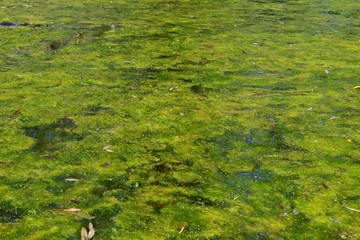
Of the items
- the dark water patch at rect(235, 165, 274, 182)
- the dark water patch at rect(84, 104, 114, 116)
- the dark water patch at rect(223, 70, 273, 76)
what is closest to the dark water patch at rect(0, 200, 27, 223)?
the dark water patch at rect(235, 165, 274, 182)

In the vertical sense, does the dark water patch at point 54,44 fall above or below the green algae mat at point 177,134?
above

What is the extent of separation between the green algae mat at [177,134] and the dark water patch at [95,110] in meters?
0.02

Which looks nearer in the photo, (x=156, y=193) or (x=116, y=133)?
(x=156, y=193)

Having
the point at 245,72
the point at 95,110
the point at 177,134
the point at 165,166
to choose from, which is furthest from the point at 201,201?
the point at 245,72

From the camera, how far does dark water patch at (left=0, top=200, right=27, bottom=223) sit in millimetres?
2679

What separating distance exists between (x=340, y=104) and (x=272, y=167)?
165 centimetres

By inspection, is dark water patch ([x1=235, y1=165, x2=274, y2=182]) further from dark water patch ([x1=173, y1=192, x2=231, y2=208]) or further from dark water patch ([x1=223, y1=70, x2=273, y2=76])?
dark water patch ([x1=223, y1=70, x2=273, y2=76])

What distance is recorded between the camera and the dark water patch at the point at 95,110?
4.23 meters

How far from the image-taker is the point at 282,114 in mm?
4363

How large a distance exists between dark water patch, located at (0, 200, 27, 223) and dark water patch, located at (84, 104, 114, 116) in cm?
150

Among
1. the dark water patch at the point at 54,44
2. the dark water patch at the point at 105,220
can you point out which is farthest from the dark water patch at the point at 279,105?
the dark water patch at the point at 54,44

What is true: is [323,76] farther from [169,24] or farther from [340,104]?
[169,24]

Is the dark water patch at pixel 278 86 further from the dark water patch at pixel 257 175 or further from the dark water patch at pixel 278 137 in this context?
the dark water patch at pixel 257 175

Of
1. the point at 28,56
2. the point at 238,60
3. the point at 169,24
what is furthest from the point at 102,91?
the point at 169,24
